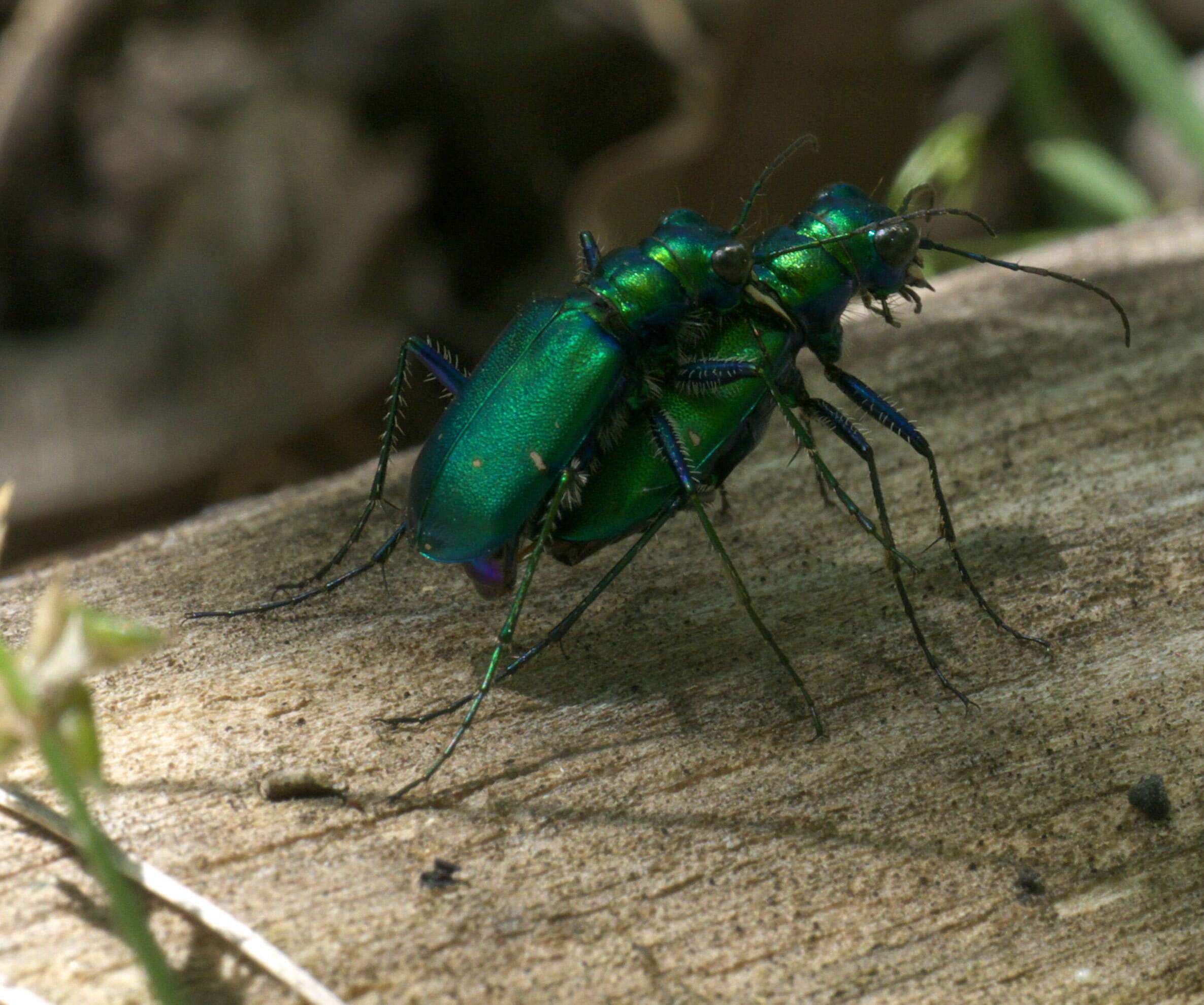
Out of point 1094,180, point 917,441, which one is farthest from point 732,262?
point 1094,180

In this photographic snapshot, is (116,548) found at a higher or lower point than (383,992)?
higher

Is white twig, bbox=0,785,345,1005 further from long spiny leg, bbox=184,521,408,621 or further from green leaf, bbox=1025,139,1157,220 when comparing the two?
green leaf, bbox=1025,139,1157,220

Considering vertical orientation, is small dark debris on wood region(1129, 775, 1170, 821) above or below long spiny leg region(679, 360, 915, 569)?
below

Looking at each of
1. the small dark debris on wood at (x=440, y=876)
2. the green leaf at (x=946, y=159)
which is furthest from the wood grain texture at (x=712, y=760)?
the green leaf at (x=946, y=159)

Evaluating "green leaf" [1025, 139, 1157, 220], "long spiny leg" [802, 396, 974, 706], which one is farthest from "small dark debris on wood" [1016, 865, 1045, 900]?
"green leaf" [1025, 139, 1157, 220]

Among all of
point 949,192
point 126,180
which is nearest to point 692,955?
point 949,192

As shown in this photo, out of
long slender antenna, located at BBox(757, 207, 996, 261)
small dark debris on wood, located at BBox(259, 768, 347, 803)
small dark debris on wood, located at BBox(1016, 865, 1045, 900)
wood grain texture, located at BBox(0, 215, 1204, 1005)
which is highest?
long slender antenna, located at BBox(757, 207, 996, 261)

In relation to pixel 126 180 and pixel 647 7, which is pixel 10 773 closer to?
pixel 126 180

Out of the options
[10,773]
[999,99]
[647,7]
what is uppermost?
[647,7]
